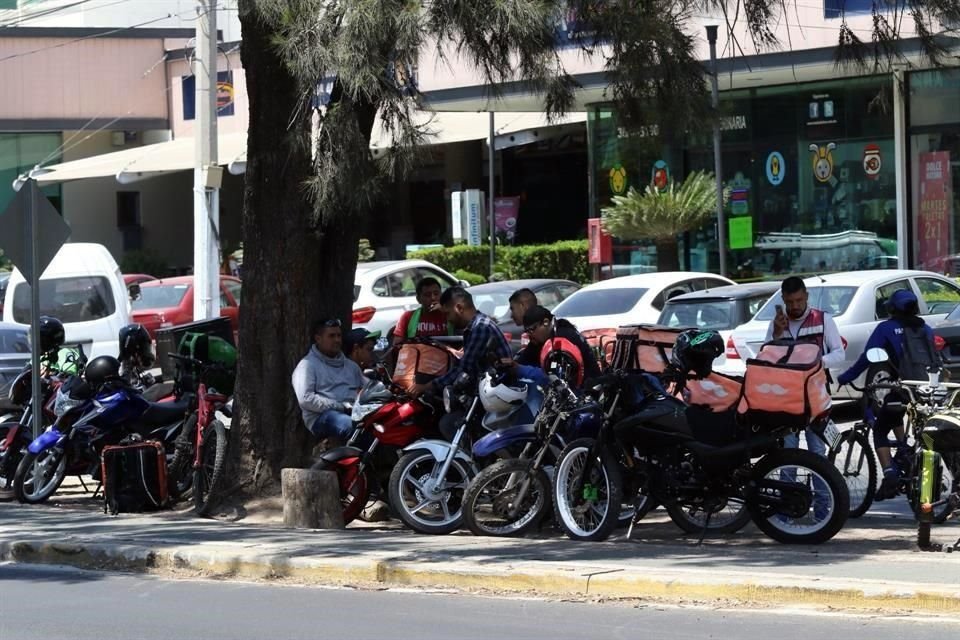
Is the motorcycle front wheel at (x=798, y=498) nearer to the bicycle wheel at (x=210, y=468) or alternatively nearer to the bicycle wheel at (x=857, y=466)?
the bicycle wheel at (x=857, y=466)

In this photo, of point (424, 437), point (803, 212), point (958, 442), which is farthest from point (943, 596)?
point (803, 212)

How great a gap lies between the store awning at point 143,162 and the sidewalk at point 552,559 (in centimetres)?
2387

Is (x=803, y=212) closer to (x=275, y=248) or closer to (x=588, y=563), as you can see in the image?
(x=275, y=248)

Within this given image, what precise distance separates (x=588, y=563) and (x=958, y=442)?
2.54 metres

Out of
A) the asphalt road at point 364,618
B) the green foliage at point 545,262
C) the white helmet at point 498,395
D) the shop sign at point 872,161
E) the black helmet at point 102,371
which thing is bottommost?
the asphalt road at point 364,618

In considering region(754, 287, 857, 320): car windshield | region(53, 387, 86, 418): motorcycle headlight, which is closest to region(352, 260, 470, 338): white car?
region(754, 287, 857, 320): car windshield

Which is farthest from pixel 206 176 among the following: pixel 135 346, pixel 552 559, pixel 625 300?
pixel 552 559

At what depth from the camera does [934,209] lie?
2798 cm

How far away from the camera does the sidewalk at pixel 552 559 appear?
28.9 feet

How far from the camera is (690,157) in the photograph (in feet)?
102

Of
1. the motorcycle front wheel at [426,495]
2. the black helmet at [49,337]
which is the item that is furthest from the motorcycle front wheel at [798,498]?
the black helmet at [49,337]

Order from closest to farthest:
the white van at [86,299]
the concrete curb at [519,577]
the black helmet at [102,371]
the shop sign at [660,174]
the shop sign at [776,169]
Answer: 1. the concrete curb at [519,577]
2. the black helmet at [102,371]
3. the white van at [86,299]
4. the shop sign at [776,169]
5. the shop sign at [660,174]

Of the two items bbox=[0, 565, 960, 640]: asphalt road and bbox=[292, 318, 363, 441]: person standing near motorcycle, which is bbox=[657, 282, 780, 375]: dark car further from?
bbox=[0, 565, 960, 640]: asphalt road

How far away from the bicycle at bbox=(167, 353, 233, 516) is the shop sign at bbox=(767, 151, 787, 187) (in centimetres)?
1816
